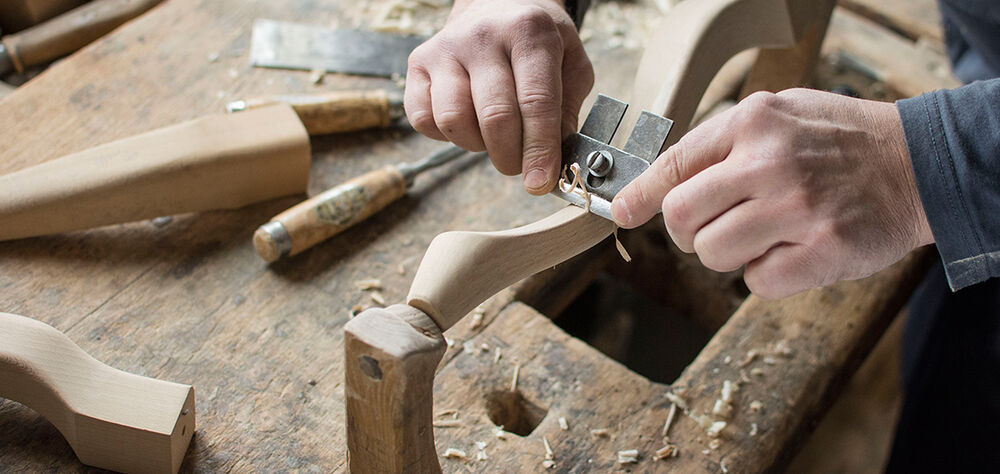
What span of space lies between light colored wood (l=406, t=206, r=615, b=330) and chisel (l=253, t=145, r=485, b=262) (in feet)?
1.44

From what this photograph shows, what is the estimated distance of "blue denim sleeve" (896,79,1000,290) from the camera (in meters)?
0.90

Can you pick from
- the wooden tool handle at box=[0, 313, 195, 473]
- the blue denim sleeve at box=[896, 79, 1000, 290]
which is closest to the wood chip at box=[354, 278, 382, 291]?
the wooden tool handle at box=[0, 313, 195, 473]

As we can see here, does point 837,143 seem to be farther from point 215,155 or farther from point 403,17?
point 403,17

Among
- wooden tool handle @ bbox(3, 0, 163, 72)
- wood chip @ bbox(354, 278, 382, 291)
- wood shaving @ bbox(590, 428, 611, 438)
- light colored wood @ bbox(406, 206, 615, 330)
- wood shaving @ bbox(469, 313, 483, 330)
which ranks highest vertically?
light colored wood @ bbox(406, 206, 615, 330)

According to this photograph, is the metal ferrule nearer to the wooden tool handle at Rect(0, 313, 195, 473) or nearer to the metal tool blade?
the wooden tool handle at Rect(0, 313, 195, 473)

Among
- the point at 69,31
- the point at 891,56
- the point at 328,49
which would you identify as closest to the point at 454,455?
the point at 328,49

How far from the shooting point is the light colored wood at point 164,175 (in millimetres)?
1175

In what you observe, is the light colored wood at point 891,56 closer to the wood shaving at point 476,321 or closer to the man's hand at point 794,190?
the man's hand at point 794,190

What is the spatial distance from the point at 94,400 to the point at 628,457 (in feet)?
2.45

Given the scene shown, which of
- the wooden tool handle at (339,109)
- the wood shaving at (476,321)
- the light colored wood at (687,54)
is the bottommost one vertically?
the wood shaving at (476,321)

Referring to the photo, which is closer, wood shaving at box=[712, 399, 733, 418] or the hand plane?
the hand plane

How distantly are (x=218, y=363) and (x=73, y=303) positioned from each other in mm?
274

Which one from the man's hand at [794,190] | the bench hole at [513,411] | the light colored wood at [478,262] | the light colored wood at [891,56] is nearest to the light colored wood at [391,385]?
the light colored wood at [478,262]

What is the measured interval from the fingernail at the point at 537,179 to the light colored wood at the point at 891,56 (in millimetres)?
1244
